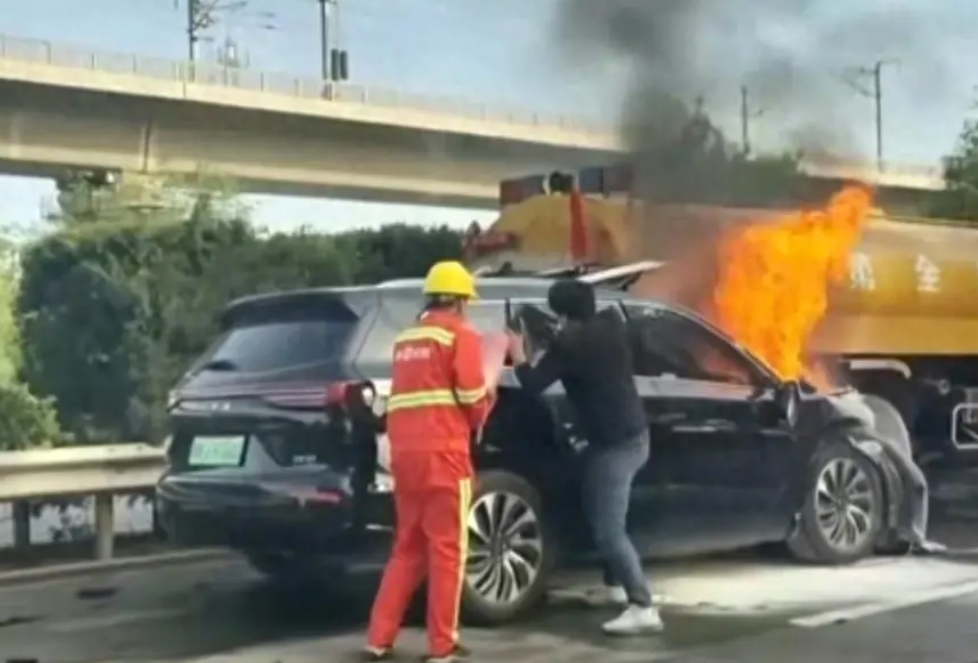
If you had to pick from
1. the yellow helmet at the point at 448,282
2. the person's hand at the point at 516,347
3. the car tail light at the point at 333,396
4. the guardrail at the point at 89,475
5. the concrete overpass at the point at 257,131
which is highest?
the concrete overpass at the point at 257,131

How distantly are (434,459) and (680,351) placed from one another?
270 centimetres

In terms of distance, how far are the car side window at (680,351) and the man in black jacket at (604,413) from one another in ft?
3.57

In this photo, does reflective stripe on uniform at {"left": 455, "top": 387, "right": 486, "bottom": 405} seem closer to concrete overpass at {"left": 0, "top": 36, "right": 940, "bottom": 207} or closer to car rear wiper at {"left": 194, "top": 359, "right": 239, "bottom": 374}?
car rear wiper at {"left": 194, "top": 359, "right": 239, "bottom": 374}

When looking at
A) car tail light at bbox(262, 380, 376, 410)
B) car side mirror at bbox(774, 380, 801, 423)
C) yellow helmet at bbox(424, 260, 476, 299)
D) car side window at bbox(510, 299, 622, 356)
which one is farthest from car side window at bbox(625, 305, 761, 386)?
yellow helmet at bbox(424, 260, 476, 299)

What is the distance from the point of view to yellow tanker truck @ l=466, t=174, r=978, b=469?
12953 millimetres

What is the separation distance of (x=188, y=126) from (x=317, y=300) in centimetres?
2962

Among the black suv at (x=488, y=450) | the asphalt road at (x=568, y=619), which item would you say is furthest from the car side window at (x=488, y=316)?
the asphalt road at (x=568, y=619)

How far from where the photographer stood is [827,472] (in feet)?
34.7

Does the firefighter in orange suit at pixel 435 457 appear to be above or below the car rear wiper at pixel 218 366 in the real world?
below

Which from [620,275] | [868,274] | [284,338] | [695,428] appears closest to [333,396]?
[284,338]

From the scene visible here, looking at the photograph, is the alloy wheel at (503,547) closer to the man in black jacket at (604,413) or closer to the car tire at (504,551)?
the car tire at (504,551)

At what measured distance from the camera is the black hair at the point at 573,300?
8477 mm

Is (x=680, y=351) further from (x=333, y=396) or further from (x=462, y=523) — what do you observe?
(x=462, y=523)

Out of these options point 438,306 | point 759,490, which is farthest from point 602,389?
point 759,490
